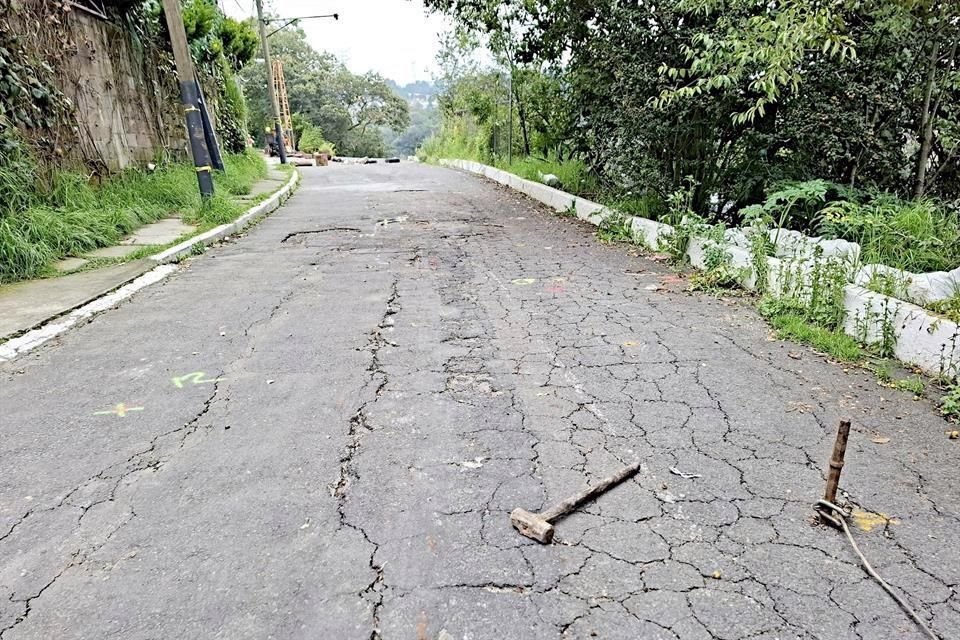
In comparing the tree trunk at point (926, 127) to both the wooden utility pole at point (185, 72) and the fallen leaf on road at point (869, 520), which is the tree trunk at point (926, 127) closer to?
the fallen leaf on road at point (869, 520)

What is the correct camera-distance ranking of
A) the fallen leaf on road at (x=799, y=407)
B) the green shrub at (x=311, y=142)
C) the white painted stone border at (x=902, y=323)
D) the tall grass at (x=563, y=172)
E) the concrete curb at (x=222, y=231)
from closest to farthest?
the fallen leaf on road at (x=799, y=407) → the white painted stone border at (x=902, y=323) → the concrete curb at (x=222, y=231) → the tall grass at (x=563, y=172) → the green shrub at (x=311, y=142)

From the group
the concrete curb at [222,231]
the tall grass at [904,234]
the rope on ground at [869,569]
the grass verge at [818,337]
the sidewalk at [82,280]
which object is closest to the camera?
the rope on ground at [869,569]

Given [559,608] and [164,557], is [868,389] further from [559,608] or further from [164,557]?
[164,557]

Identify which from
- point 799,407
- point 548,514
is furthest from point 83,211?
point 799,407

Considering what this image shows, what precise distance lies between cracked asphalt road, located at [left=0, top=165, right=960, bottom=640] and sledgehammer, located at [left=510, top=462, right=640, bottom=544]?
5cm

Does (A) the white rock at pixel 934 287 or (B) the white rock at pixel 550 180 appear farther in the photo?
(B) the white rock at pixel 550 180

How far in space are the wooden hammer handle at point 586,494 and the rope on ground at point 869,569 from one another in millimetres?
734

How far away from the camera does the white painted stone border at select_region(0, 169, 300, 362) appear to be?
13.8 feet

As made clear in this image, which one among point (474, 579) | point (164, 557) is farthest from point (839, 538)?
point (164, 557)

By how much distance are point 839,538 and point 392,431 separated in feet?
6.40

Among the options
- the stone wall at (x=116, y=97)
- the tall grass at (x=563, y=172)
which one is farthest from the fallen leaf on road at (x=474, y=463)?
the tall grass at (x=563, y=172)

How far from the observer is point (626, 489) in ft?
8.13

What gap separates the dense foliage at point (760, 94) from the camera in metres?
5.27

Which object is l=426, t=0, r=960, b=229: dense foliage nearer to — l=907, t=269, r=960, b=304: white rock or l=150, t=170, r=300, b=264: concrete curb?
l=907, t=269, r=960, b=304: white rock
